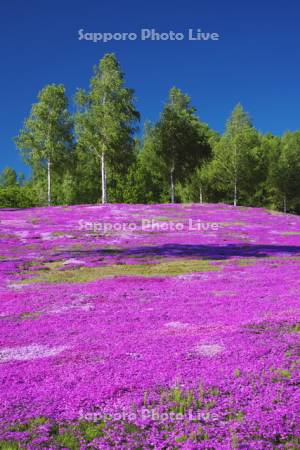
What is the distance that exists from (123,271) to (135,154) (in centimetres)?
6767

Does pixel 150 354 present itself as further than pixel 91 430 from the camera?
Yes

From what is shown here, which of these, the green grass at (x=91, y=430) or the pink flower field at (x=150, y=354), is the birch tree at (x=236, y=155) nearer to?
the pink flower field at (x=150, y=354)

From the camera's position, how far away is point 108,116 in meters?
66.7

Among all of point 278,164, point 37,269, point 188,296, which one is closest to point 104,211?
point 37,269

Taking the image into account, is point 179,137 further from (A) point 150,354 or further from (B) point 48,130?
(A) point 150,354

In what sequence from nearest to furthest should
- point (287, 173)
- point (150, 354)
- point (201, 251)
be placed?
point (150, 354) < point (201, 251) < point (287, 173)

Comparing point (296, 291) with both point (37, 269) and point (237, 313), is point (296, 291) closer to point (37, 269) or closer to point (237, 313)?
point (237, 313)

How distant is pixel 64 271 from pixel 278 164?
79.0 m

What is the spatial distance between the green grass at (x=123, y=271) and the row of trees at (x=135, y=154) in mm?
40173

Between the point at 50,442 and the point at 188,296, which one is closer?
the point at 50,442

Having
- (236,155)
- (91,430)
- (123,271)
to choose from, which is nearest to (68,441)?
(91,430)

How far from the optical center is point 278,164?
308ft

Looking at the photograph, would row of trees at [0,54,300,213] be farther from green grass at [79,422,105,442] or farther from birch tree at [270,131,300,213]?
green grass at [79,422,105,442]

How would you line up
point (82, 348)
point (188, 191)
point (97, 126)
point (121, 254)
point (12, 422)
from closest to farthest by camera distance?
point (12, 422) < point (82, 348) < point (121, 254) < point (97, 126) < point (188, 191)
